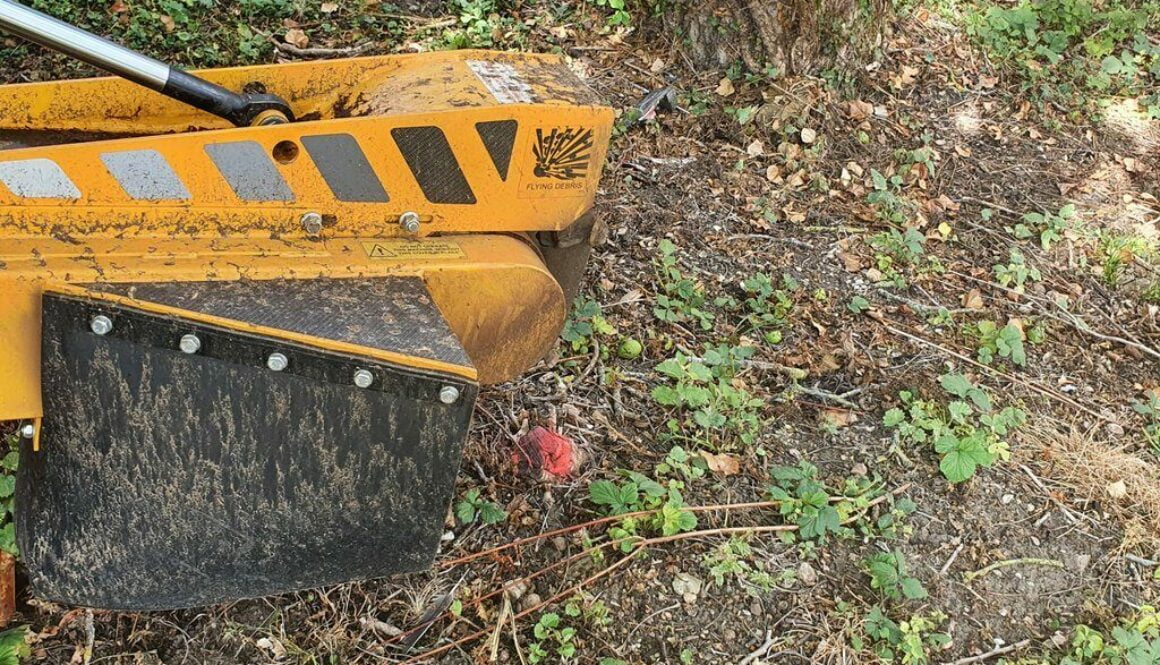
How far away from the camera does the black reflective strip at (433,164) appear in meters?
2.16

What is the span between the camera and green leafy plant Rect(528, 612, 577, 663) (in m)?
2.25

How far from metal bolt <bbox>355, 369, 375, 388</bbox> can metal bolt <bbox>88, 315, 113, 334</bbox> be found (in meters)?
0.45

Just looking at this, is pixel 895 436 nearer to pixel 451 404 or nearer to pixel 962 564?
pixel 962 564

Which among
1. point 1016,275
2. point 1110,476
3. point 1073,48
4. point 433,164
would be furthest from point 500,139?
point 1073,48

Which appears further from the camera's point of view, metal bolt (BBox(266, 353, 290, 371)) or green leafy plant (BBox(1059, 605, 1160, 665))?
green leafy plant (BBox(1059, 605, 1160, 665))

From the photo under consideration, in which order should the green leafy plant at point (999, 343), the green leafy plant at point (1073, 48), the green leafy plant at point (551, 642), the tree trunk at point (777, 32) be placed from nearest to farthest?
1. the green leafy plant at point (551, 642)
2. the green leafy plant at point (999, 343)
3. the tree trunk at point (777, 32)
4. the green leafy plant at point (1073, 48)

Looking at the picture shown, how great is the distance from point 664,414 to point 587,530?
1.66 ft

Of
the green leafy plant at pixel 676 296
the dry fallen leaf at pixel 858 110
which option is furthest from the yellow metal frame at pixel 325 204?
the dry fallen leaf at pixel 858 110

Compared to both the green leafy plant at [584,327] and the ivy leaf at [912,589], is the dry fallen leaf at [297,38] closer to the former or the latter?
the green leafy plant at [584,327]

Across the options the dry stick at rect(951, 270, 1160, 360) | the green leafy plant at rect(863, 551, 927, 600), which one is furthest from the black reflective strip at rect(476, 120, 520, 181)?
the dry stick at rect(951, 270, 1160, 360)

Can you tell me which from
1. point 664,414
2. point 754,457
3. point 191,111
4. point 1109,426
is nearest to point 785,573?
point 754,457

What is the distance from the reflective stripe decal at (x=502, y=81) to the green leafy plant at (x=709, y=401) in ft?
3.17

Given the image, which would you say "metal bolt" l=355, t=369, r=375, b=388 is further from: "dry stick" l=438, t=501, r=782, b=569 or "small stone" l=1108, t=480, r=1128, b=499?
"small stone" l=1108, t=480, r=1128, b=499

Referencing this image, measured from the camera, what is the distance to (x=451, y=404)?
6.23ft
